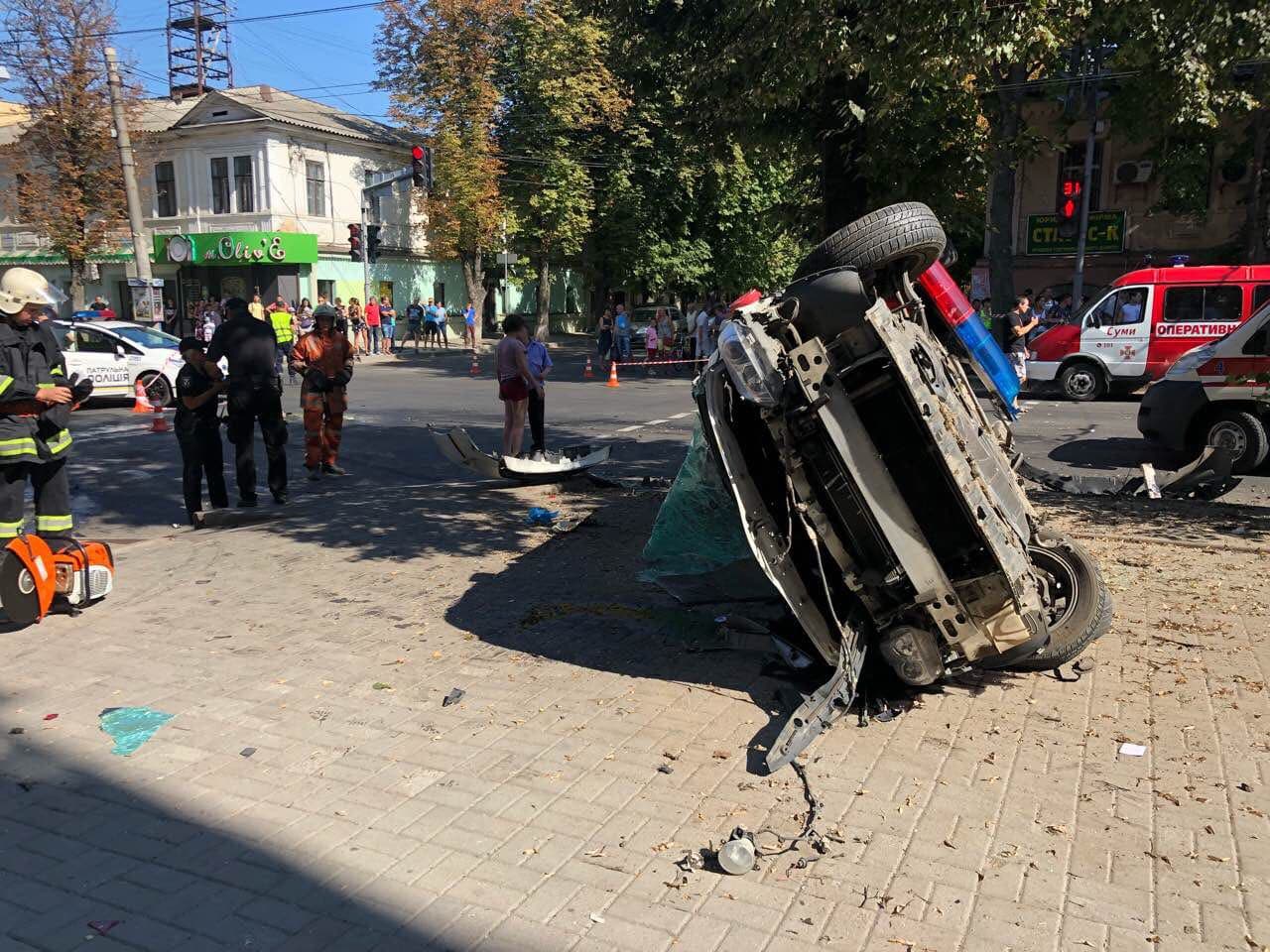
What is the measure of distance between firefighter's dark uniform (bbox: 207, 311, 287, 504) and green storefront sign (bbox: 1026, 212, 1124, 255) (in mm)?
27582

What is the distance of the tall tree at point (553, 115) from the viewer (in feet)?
109

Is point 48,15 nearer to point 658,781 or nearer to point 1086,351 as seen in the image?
point 1086,351

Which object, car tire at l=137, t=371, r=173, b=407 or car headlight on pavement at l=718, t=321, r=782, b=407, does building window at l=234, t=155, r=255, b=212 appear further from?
car headlight on pavement at l=718, t=321, r=782, b=407

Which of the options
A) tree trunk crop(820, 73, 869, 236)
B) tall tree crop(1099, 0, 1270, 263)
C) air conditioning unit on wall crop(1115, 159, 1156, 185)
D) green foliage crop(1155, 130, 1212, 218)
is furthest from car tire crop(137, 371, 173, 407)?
air conditioning unit on wall crop(1115, 159, 1156, 185)

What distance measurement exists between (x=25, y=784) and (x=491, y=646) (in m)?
2.26

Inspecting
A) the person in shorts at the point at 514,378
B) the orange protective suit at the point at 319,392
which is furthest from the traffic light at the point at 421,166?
the person in shorts at the point at 514,378

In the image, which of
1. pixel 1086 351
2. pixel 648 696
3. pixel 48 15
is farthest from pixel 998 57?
pixel 48 15

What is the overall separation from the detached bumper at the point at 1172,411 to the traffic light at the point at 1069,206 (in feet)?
22.7

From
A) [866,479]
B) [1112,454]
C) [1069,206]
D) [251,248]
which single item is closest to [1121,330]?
[1069,206]

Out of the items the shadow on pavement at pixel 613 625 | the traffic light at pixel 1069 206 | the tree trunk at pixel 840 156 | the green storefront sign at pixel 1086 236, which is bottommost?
the shadow on pavement at pixel 613 625

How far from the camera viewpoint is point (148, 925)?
3.12m

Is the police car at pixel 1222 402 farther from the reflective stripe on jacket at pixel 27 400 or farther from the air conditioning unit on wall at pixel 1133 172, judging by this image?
the air conditioning unit on wall at pixel 1133 172

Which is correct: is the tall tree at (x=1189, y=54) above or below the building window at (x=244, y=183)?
below

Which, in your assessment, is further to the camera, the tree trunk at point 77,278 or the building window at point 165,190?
the building window at point 165,190
